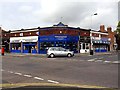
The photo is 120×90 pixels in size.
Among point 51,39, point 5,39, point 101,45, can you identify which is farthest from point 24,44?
point 101,45

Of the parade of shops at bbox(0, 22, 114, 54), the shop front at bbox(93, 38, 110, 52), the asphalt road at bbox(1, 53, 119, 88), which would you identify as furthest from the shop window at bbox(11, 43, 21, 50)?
the asphalt road at bbox(1, 53, 119, 88)

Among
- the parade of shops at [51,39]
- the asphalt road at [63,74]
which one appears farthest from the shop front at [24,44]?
the asphalt road at [63,74]

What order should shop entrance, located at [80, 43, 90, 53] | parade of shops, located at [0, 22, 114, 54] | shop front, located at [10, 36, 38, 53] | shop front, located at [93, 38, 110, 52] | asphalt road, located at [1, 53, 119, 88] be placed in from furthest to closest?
shop front, located at [93, 38, 110, 52]
shop entrance, located at [80, 43, 90, 53]
shop front, located at [10, 36, 38, 53]
parade of shops, located at [0, 22, 114, 54]
asphalt road, located at [1, 53, 119, 88]

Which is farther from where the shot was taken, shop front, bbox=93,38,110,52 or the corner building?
shop front, bbox=93,38,110,52

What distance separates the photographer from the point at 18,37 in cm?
6384

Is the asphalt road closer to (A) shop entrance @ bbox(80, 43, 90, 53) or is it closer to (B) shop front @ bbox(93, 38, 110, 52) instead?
(A) shop entrance @ bbox(80, 43, 90, 53)

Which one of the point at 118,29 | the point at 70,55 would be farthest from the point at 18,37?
the point at 118,29

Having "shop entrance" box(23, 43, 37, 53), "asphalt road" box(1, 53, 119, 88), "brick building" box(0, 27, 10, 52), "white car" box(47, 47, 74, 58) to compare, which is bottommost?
"asphalt road" box(1, 53, 119, 88)

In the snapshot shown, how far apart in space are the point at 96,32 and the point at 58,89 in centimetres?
5931

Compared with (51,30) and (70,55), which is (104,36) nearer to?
(51,30)

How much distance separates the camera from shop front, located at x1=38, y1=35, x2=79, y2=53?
5659 centimetres

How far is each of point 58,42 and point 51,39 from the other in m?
1.65

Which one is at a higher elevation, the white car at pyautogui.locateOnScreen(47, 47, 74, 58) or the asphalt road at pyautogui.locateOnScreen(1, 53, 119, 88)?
the white car at pyautogui.locateOnScreen(47, 47, 74, 58)

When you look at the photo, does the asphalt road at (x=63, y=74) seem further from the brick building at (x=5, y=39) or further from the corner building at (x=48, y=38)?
the brick building at (x=5, y=39)
